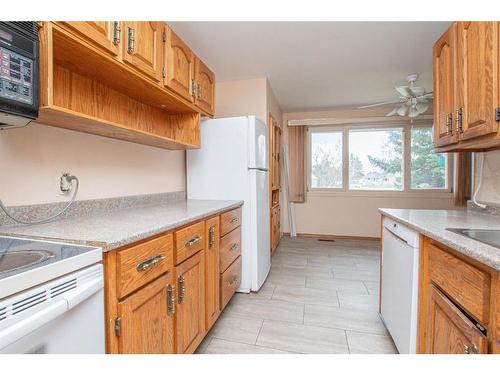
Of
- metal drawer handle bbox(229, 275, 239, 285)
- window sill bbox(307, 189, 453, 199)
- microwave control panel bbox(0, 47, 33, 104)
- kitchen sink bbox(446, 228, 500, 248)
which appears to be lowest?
metal drawer handle bbox(229, 275, 239, 285)

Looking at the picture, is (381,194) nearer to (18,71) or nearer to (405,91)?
(405,91)

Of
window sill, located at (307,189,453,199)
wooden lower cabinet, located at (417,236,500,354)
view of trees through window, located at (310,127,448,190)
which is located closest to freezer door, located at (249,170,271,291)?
wooden lower cabinet, located at (417,236,500,354)

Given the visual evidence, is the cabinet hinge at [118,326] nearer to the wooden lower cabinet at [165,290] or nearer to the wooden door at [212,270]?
the wooden lower cabinet at [165,290]

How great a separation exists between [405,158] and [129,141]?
14.2 feet

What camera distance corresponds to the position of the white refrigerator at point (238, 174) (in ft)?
7.37

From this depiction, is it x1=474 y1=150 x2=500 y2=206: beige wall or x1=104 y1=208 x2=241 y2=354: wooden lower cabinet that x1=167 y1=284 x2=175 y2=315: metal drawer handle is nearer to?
x1=104 y1=208 x2=241 y2=354: wooden lower cabinet

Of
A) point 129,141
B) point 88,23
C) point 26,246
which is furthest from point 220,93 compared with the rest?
point 26,246

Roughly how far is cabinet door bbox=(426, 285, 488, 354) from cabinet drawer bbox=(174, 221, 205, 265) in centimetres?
117

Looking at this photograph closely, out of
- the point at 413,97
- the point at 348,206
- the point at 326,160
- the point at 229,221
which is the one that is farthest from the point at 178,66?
the point at 348,206

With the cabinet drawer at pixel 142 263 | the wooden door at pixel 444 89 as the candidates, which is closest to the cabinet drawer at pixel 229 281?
the cabinet drawer at pixel 142 263

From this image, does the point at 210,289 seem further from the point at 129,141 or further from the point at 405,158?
the point at 405,158

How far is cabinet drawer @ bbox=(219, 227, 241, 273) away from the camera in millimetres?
1842

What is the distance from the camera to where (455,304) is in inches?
37.6

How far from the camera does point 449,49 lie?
1.51 metres
